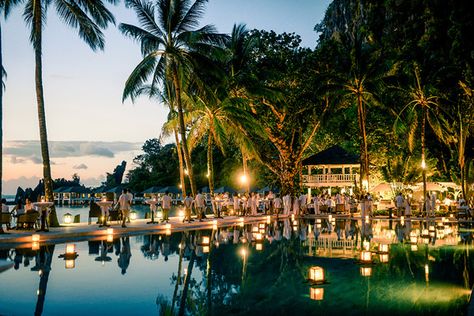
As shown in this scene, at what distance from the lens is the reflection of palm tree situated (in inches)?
268

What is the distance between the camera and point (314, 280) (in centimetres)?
827

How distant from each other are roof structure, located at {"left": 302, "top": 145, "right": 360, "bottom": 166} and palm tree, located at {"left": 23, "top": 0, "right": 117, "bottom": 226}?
2290 centimetres

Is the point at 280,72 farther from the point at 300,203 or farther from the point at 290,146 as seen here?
the point at 300,203

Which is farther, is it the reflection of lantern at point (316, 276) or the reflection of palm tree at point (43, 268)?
the reflection of lantern at point (316, 276)

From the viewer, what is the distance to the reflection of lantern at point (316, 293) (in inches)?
285

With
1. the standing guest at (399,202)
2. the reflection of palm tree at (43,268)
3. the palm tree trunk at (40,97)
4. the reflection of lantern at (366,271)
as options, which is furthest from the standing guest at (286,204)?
the reflection of lantern at (366,271)

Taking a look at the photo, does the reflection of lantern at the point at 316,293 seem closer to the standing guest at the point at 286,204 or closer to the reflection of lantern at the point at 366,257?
the reflection of lantern at the point at 366,257

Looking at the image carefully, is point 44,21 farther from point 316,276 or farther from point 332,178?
point 332,178

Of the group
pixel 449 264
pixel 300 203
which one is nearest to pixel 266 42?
pixel 300 203

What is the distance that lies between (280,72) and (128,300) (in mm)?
27259

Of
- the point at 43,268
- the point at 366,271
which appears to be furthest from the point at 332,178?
the point at 43,268

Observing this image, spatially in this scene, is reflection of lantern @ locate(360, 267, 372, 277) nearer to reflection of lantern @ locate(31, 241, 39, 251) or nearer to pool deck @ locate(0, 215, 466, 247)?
reflection of lantern @ locate(31, 241, 39, 251)

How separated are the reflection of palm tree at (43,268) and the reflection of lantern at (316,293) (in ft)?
12.9

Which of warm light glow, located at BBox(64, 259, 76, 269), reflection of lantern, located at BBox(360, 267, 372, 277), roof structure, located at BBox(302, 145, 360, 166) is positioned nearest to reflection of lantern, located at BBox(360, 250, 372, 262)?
reflection of lantern, located at BBox(360, 267, 372, 277)
